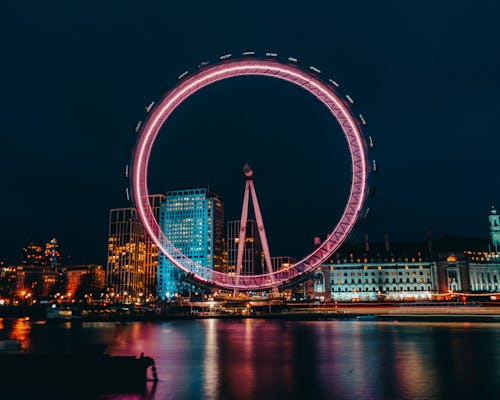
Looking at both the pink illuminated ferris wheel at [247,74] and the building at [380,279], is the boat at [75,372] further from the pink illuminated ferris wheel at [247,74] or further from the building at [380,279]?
the building at [380,279]

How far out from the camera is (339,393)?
15.9 meters

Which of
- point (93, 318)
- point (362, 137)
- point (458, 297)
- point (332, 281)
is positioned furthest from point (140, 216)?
point (332, 281)

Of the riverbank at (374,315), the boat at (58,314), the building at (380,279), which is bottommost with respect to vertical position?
the riverbank at (374,315)

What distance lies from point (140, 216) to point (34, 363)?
118ft

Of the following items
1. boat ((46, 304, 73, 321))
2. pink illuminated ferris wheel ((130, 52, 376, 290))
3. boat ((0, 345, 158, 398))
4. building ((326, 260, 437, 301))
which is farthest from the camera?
building ((326, 260, 437, 301))

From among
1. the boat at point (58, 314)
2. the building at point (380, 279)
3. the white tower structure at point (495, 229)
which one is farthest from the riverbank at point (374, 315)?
the white tower structure at point (495, 229)

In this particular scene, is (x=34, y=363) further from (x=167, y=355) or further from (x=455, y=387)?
(x=455, y=387)

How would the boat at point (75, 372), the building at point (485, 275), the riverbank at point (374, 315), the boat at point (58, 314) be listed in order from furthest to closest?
the building at point (485, 275) < the boat at point (58, 314) < the riverbank at point (374, 315) < the boat at point (75, 372)

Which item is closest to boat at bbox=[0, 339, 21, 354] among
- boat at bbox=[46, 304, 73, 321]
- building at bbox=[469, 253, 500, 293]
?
boat at bbox=[46, 304, 73, 321]

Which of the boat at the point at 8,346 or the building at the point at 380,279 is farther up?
the building at the point at 380,279

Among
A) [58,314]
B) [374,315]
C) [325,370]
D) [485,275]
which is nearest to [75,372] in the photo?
[325,370]

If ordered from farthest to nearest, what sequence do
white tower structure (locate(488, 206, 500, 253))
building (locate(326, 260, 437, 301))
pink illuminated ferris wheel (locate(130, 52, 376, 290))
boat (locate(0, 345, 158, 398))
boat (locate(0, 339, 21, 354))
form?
white tower structure (locate(488, 206, 500, 253)) < building (locate(326, 260, 437, 301)) < pink illuminated ferris wheel (locate(130, 52, 376, 290)) < boat (locate(0, 339, 21, 354)) < boat (locate(0, 345, 158, 398))

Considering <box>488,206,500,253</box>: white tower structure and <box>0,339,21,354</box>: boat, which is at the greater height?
<box>488,206,500,253</box>: white tower structure

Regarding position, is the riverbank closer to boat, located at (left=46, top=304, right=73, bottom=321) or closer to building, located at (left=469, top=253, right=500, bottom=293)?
boat, located at (left=46, top=304, right=73, bottom=321)
